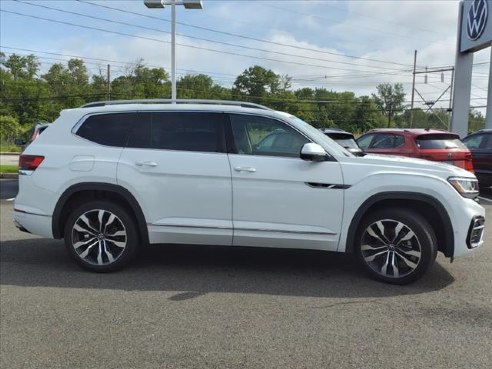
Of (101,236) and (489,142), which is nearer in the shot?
(101,236)

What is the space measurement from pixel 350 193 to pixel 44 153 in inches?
133

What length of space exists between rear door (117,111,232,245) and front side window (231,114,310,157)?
0.18 meters

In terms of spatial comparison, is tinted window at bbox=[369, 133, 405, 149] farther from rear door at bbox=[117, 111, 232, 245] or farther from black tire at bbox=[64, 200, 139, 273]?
black tire at bbox=[64, 200, 139, 273]

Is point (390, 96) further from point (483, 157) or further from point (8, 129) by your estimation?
point (483, 157)

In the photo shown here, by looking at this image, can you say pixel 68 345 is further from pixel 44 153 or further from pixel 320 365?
pixel 44 153

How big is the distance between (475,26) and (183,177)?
20.9 meters

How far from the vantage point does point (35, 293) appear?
4.89 metres

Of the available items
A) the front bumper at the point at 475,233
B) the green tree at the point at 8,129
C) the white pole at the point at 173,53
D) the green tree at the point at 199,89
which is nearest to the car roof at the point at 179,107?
the front bumper at the point at 475,233

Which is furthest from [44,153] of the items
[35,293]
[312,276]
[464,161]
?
[464,161]

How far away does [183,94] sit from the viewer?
84.4 metres

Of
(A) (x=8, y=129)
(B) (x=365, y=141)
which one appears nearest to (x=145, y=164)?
(B) (x=365, y=141)

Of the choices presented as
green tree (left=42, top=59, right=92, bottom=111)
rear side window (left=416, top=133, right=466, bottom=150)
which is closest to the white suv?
rear side window (left=416, top=133, right=466, bottom=150)

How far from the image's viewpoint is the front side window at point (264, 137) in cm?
525

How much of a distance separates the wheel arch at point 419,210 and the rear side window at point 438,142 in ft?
18.4
